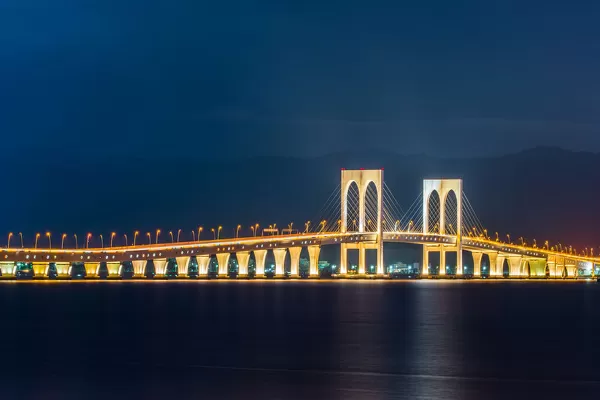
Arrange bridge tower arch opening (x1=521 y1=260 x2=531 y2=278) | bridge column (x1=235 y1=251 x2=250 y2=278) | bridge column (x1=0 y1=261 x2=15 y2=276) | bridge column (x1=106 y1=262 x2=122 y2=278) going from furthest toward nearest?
bridge tower arch opening (x1=521 y1=260 x2=531 y2=278), bridge column (x1=235 y1=251 x2=250 y2=278), bridge column (x1=106 y1=262 x2=122 y2=278), bridge column (x1=0 y1=261 x2=15 y2=276)

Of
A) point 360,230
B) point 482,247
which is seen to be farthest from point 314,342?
point 482,247

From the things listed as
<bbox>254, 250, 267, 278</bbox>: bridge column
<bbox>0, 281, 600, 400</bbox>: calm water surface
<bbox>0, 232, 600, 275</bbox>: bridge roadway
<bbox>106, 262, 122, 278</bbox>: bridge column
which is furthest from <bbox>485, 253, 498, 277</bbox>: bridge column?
<bbox>0, 281, 600, 400</bbox>: calm water surface

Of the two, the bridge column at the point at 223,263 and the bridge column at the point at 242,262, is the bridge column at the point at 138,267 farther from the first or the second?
the bridge column at the point at 242,262

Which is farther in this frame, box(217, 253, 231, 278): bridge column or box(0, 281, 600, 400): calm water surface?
box(217, 253, 231, 278): bridge column

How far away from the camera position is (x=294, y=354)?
2680cm

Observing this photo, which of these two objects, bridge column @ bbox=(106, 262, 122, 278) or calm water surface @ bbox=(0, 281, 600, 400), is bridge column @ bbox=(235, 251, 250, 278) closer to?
bridge column @ bbox=(106, 262, 122, 278)

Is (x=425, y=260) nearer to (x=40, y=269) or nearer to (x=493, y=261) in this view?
(x=493, y=261)

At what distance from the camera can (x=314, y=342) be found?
30.5 m

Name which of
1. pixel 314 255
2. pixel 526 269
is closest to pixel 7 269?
pixel 314 255

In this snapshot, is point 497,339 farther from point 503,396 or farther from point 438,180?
point 438,180

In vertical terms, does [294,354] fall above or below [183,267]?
below

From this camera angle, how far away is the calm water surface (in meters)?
20.0

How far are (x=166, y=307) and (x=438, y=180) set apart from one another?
69.4 meters

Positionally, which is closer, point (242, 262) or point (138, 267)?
point (138, 267)
